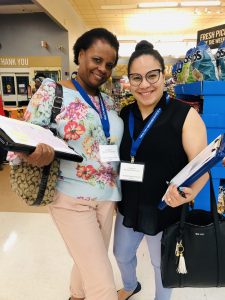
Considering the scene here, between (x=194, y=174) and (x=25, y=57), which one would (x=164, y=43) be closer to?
(x=25, y=57)

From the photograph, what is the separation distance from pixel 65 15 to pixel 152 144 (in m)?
7.22

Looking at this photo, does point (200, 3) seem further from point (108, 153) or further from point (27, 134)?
point (27, 134)

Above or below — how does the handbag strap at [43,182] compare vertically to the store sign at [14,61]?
below

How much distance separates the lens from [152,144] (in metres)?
1.26

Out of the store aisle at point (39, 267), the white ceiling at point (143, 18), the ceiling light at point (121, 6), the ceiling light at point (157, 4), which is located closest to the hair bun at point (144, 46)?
the store aisle at point (39, 267)

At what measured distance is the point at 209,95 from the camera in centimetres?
179

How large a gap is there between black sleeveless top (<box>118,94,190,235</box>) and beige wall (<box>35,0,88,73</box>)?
5.14 m

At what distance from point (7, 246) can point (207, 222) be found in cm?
180

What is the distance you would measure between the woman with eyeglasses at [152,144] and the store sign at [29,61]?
23.6 ft

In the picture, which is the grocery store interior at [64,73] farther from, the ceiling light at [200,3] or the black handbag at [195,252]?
the black handbag at [195,252]

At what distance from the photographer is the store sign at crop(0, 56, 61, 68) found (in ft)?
26.0

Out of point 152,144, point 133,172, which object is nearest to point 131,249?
point 133,172

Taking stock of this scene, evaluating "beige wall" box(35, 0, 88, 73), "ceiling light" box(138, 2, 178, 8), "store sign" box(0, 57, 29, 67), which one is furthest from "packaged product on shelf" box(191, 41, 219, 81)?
"store sign" box(0, 57, 29, 67)

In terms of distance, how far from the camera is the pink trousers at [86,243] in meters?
1.24
